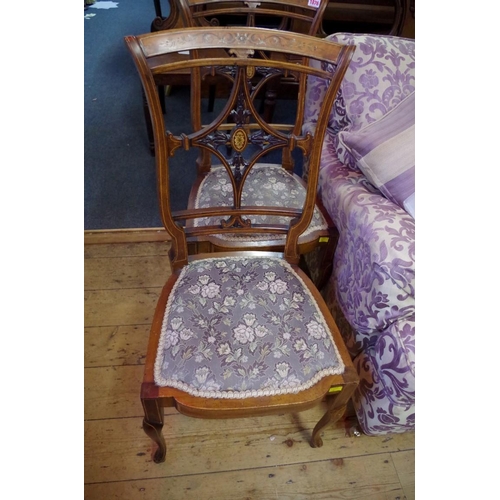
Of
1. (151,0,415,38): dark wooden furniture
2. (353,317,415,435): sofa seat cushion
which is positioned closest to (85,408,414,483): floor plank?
(353,317,415,435): sofa seat cushion

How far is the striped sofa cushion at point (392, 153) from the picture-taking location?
997mm

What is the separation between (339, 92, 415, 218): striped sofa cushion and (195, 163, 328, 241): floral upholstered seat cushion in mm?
214

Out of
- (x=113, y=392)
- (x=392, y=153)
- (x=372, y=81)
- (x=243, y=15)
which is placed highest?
(x=243, y=15)

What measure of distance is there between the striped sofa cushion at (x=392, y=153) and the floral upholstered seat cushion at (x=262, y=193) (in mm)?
214

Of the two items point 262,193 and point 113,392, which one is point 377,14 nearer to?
point 262,193

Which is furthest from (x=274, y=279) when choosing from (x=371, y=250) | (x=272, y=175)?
(x=272, y=175)

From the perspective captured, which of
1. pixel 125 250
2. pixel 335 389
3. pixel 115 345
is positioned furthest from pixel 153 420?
pixel 125 250

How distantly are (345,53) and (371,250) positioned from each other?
440 millimetres

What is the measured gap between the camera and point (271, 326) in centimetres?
87

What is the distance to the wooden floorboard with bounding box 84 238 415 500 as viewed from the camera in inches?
41.2

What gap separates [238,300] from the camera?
3.01ft

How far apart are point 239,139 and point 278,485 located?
0.91m

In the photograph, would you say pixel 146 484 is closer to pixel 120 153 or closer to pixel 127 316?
pixel 127 316

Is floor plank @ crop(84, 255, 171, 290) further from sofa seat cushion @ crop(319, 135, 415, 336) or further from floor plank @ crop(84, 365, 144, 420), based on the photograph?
sofa seat cushion @ crop(319, 135, 415, 336)
